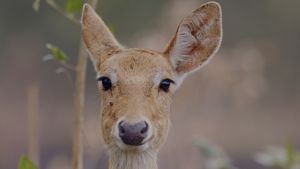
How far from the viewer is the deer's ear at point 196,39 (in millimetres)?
8555

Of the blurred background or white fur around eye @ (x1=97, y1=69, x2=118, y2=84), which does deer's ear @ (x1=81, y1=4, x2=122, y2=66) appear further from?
the blurred background

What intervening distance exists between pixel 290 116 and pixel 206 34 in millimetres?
21397

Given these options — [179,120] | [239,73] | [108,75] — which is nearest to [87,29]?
[108,75]

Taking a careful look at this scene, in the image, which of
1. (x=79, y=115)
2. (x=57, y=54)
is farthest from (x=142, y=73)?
(x=79, y=115)

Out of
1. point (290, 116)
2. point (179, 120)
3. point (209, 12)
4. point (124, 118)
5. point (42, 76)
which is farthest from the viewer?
point (42, 76)

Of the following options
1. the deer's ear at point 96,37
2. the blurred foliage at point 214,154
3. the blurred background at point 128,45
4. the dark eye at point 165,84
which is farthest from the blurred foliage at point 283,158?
the blurred background at point 128,45

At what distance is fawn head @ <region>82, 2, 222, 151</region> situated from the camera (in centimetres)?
789

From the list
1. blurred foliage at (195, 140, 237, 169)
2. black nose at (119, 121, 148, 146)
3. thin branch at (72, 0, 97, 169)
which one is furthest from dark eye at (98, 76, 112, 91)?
blurred foliage at (195, 140, 237, 169)

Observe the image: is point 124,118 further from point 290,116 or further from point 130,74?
point 290,116

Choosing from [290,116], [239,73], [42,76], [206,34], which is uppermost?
[42,76]

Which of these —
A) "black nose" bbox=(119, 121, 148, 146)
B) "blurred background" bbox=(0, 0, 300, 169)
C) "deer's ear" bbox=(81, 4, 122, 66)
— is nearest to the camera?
"black nose" bbox=(119, 121, 148, 146)

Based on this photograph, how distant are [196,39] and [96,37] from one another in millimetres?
583

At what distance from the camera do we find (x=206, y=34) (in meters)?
8.69

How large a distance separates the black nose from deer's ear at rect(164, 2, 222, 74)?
2.80ft
